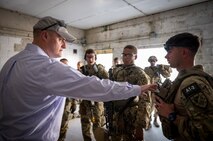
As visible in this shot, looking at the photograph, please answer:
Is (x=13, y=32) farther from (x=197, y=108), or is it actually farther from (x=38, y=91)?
(x=197, y=108)

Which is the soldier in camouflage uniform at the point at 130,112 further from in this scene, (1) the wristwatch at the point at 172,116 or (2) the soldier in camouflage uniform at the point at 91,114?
(1) the wristwatch at the point at 172,116

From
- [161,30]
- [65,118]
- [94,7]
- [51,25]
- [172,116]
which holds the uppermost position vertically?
[94,7]

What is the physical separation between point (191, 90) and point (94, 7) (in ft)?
15.7

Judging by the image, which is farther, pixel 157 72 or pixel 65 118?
pixel 157 72

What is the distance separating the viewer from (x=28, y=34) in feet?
20.1

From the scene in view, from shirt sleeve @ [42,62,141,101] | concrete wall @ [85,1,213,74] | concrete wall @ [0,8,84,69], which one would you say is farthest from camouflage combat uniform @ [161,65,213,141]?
concrete wall @ [0,8,84,69]

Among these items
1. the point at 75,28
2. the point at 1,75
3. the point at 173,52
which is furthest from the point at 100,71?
the point at 75,28

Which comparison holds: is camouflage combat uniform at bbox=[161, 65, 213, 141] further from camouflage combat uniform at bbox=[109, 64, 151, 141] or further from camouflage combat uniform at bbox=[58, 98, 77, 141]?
camouflage combat uniform at bbox=[58, 98, 77, 141]

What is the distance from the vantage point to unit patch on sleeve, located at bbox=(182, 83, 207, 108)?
1072 millimetres

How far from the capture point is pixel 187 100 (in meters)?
1.12

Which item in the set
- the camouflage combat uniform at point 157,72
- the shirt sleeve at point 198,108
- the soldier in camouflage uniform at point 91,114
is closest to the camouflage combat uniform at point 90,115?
the soldier in camouflage uniform at point 91,114

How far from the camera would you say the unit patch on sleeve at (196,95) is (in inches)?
42.2

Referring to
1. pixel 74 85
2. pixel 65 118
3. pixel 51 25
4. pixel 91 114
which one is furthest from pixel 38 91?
pixel 65 118

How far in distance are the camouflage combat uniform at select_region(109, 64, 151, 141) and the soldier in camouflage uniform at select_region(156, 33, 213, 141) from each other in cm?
110
